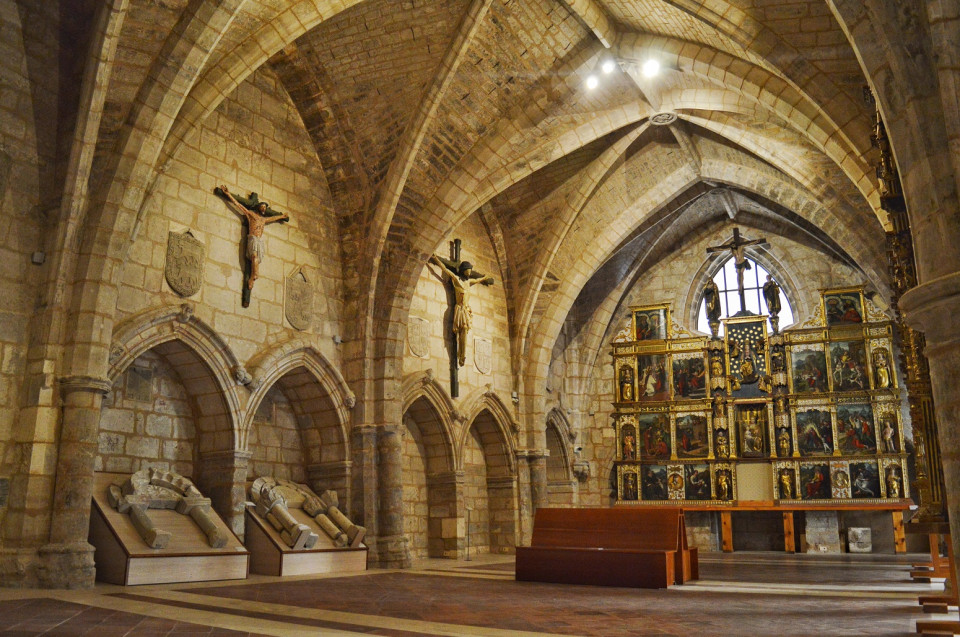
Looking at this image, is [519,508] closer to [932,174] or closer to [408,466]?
[408,466]

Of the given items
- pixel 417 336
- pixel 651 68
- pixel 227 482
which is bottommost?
pixel 227 482

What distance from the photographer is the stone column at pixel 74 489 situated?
302 inches

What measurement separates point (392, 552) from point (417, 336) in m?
3.63

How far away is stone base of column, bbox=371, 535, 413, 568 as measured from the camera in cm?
1152

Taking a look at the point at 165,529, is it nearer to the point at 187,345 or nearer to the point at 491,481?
the point at 187,345

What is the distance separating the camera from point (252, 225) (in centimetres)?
1092

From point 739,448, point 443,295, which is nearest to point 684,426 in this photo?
point 739,448

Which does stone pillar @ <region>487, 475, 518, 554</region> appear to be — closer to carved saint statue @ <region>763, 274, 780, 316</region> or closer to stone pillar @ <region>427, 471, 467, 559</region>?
stone pillar @ <region>427, 471, 467, 559</region>

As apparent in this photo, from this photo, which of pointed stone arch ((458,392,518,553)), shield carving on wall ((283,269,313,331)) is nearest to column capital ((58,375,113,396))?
shield carving on wall ((283,269,313,331))

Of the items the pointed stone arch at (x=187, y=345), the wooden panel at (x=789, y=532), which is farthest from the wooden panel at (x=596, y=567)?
the wooden panel at (x=789, y=532)

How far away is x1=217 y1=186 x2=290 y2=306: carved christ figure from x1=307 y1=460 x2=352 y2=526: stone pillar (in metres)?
2.75

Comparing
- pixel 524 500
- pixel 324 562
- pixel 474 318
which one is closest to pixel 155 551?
→ pixel 324 562

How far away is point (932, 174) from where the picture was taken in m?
4.32

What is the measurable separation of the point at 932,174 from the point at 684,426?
13.5 meters
